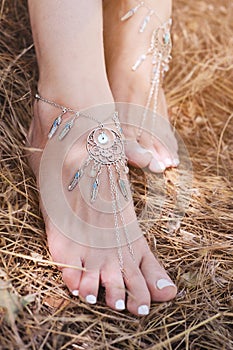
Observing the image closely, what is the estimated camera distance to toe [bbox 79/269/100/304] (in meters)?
0.98

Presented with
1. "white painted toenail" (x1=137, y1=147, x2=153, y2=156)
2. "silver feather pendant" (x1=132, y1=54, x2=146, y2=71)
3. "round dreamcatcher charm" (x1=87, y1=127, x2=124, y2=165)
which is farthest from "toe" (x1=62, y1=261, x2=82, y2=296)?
"silver feather pendant" (x1=132, y1=54, x2=146, y2=71)

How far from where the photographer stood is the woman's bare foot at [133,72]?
1.34 meters

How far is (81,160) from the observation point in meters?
1.12

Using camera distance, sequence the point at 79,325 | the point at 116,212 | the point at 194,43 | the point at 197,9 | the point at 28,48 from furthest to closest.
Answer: the point at 197,9 → the point at 194,43 → the point at 28,48 → the point at 116,212 → the point at 79,325

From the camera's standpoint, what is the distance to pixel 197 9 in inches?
76.3

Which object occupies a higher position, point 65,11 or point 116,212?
point 65,11

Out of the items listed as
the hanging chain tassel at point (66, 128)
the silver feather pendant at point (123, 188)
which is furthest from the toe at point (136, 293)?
the hanging chain tassel at point (66, 128)

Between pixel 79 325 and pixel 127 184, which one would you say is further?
pixel 127 184

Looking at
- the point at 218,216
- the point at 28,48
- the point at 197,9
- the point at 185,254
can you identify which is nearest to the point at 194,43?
the point at 197,9

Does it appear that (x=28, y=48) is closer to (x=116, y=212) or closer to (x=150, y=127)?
(x=150, y=127)

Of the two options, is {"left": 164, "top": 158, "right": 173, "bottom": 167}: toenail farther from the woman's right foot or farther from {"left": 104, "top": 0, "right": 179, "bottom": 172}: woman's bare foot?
the woman's right foot

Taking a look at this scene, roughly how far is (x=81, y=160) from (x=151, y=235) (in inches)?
7.8

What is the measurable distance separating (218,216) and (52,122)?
1.26ft

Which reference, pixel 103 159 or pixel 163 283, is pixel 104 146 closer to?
pixel 103 159
